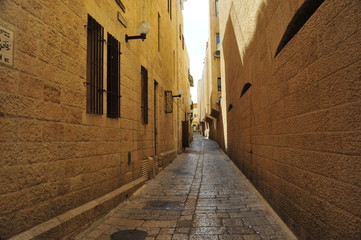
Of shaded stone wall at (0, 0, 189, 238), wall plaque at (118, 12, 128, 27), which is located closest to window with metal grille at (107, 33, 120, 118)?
shaded stone wall at (0, 0, 189, 238)

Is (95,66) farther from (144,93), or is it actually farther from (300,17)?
(144,93)

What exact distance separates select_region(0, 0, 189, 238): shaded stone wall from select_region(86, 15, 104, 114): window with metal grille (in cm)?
16

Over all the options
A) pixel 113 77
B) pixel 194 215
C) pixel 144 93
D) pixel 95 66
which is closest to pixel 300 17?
pixel 95 66

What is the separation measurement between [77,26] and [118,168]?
9.44 feet

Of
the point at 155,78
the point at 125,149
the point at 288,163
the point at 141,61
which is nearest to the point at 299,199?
the point at 288,163

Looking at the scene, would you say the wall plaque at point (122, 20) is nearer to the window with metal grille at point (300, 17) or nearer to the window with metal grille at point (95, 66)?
the window with metal grille at point (95, 66)

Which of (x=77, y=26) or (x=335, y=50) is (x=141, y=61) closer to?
(x=77, y=26)

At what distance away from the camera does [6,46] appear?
8.90 feet

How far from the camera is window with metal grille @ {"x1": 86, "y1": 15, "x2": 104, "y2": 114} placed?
15.4 feet

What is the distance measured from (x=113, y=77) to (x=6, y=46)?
9.64 feet

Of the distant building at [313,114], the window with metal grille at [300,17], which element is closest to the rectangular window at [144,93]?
the distant building at [313,114]

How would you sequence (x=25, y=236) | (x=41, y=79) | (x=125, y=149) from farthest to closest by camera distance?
(x=125, y=149) → (x=41, y=79) → (x=25, y=236)

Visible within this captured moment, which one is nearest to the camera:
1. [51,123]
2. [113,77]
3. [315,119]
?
[315,119]

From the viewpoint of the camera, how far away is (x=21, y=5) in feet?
9.59
